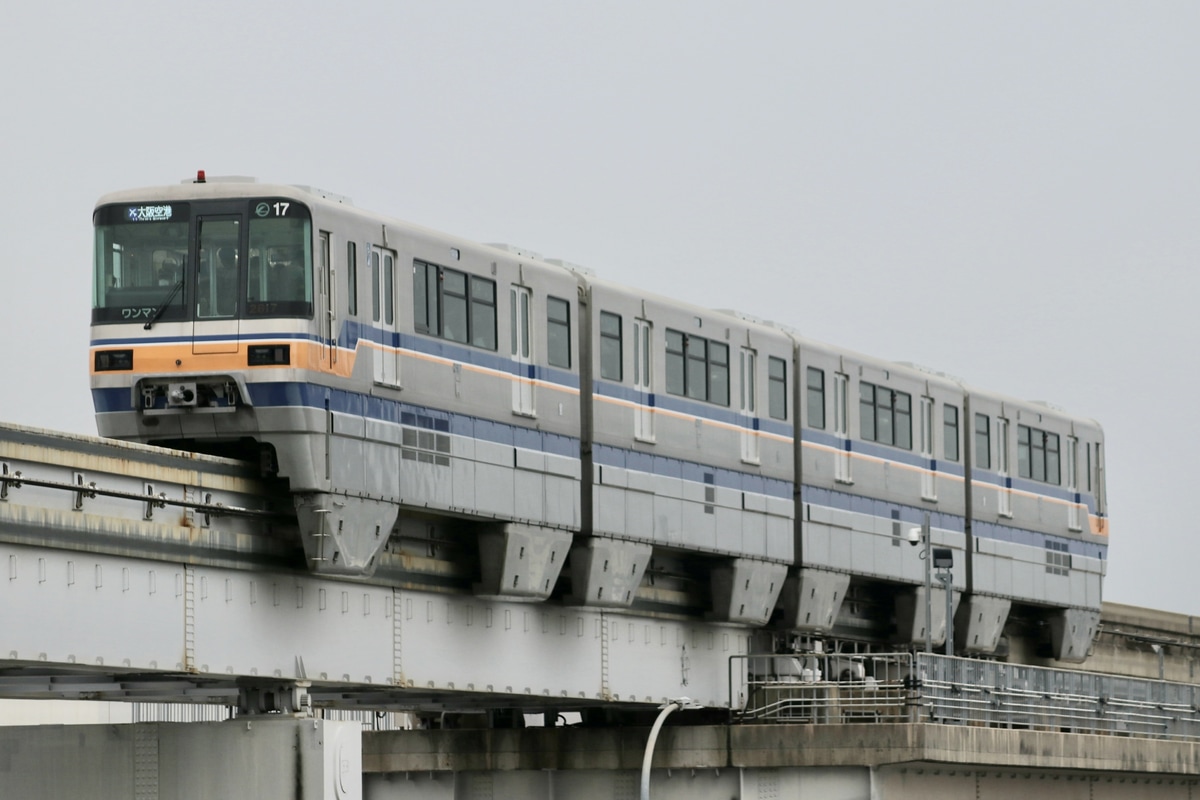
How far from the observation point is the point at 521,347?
Result: 32812mm

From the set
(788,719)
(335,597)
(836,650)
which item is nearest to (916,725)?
(788,719)

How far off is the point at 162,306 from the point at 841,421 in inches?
693

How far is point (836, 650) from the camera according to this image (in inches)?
1714

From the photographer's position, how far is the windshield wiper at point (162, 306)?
2781 centimetres

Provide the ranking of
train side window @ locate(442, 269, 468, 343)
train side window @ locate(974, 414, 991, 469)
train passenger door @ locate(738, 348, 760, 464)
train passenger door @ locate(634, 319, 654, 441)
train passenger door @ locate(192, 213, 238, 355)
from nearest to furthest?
train passenger door @ locate(192, 213, 238, 355)
train side window @ locate(442, 269, 468, 343)
train passenger door @ locate(634, 319, 654, 441)
train passenger door @ locate(738, 348, 760, 464)
train side window @ locate(974, 414, 991, 469)

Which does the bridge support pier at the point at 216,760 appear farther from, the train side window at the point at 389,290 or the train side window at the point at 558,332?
the train side window at the point at 558,332

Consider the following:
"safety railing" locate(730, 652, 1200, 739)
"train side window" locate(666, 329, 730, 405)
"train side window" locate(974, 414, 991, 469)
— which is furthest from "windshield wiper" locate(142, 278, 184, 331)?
"train side window" locate(974, 414, 991, 469)

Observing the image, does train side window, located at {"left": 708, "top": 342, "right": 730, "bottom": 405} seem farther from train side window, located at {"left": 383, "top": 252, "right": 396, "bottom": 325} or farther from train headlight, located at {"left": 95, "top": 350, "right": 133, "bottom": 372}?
train headlight, located at {"left": 95, "top": 350, "right": 133, "bottom": 372}

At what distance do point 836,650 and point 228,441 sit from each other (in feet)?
60.8

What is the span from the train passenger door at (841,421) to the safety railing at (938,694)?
351 cm

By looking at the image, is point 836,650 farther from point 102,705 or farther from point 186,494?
point 102,705

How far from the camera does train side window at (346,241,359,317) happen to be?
2875 cm

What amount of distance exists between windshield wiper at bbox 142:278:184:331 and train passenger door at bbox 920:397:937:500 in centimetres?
2076

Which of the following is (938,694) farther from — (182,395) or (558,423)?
(182,395)
